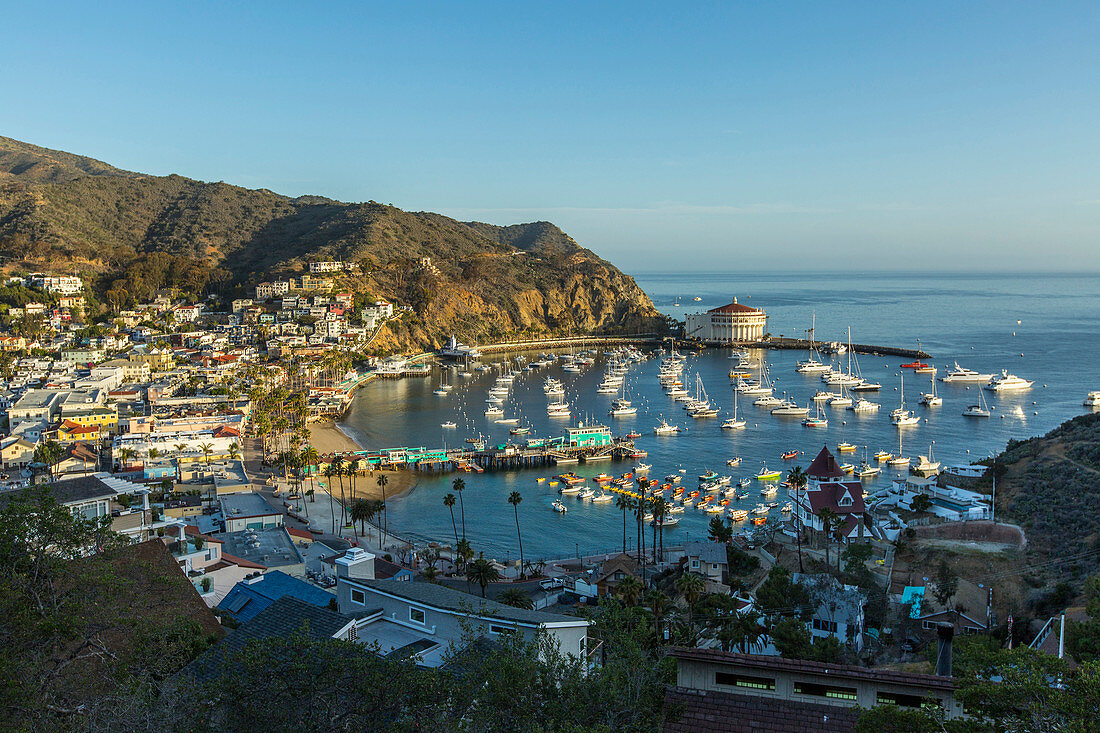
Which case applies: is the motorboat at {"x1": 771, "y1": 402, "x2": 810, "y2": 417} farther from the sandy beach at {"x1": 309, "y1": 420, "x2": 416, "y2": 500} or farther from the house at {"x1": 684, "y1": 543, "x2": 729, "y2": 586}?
the house at {"x1": 684, "y1": 543, "x2": 729, "y2": 586}

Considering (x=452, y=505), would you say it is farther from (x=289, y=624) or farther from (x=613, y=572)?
(x=289, y=624)

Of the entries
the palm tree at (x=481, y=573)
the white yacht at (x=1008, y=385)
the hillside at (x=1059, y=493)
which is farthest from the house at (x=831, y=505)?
the white yacht at (x=1008, y=385)

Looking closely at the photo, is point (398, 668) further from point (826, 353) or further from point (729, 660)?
point (826, 353)

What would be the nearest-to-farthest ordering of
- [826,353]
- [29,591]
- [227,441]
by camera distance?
[29,591]
[227,441]
[826,353]

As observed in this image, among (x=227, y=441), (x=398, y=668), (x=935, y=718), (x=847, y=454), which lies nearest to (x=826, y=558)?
(x=935, y=718)

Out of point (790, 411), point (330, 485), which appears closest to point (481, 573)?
point (330, 485)
